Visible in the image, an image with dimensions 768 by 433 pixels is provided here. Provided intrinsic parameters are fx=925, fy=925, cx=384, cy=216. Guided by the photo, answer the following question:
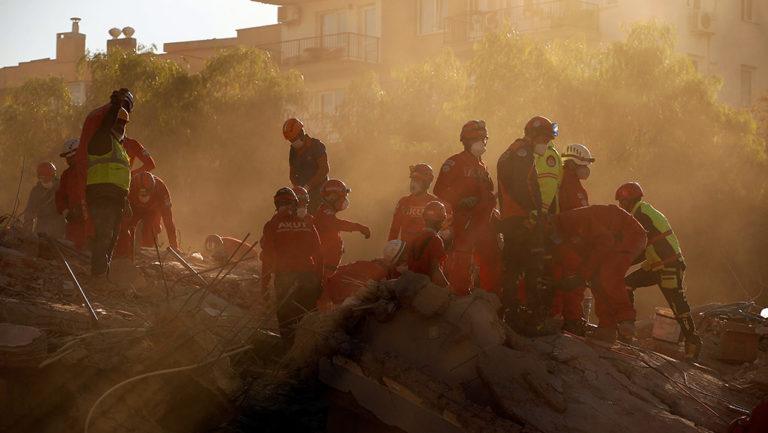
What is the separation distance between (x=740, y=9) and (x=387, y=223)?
47.9 ft

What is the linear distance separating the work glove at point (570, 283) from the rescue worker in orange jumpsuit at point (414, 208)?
1851mm

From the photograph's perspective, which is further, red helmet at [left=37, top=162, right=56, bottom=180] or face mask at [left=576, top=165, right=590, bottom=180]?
red helmet at [left=37, top=162, right=56, bottom=180]

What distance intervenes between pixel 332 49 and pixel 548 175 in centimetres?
2686

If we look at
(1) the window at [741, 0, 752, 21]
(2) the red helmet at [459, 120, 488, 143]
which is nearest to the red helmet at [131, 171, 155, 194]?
(2) the red helmet at [459, 120, 488, 143]

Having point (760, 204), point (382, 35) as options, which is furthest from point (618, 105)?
point (382, 35)

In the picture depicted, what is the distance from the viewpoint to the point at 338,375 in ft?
23.4

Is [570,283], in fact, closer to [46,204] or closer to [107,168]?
[107,168]

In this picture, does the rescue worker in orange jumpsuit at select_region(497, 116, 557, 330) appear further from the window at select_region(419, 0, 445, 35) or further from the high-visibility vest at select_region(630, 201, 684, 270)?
the window at select_region(419, 0, 445, 35)

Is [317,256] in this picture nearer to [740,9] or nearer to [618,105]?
[618,105]

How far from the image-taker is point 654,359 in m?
8.77

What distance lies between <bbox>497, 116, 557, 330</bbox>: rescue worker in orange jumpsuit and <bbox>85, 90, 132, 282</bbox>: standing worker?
12.0 feet

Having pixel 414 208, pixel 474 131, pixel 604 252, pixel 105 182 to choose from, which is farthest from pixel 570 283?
pixel 105 182

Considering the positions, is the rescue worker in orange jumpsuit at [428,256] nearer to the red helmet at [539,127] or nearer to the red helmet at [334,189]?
the red helmet at [539,127]

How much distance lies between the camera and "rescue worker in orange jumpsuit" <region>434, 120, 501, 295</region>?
9.44 m
